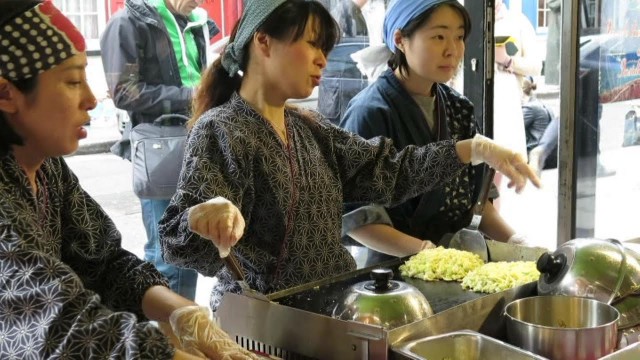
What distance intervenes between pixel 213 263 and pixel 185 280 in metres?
1.22

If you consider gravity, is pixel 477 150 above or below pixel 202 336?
above

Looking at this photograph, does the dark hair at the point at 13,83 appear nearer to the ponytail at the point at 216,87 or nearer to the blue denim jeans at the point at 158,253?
the ponytail at the point at 216,87

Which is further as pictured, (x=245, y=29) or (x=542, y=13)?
(x=542, y=13)

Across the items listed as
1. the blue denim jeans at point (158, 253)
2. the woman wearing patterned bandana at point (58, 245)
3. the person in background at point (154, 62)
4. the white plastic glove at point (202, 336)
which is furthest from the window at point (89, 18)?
the white plastic glove at point (202, 336)

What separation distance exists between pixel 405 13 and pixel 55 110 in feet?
4.07

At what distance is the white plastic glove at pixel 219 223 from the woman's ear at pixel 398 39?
1007 millimetres

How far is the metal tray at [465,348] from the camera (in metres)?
1.34

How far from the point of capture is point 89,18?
8.50 feet

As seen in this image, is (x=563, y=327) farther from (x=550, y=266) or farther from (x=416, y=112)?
(x=416, y=112)

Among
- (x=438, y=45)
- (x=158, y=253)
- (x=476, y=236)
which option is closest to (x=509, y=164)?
(x=476, y=236)

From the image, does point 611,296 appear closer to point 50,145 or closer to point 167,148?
point 50,145

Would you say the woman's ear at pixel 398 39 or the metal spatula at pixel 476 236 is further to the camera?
the woman's ear at pixel 398 39

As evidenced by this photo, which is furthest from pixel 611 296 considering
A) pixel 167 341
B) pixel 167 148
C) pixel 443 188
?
pixel 167 148

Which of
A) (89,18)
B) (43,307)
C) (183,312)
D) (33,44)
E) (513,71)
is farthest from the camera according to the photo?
(513,71)
